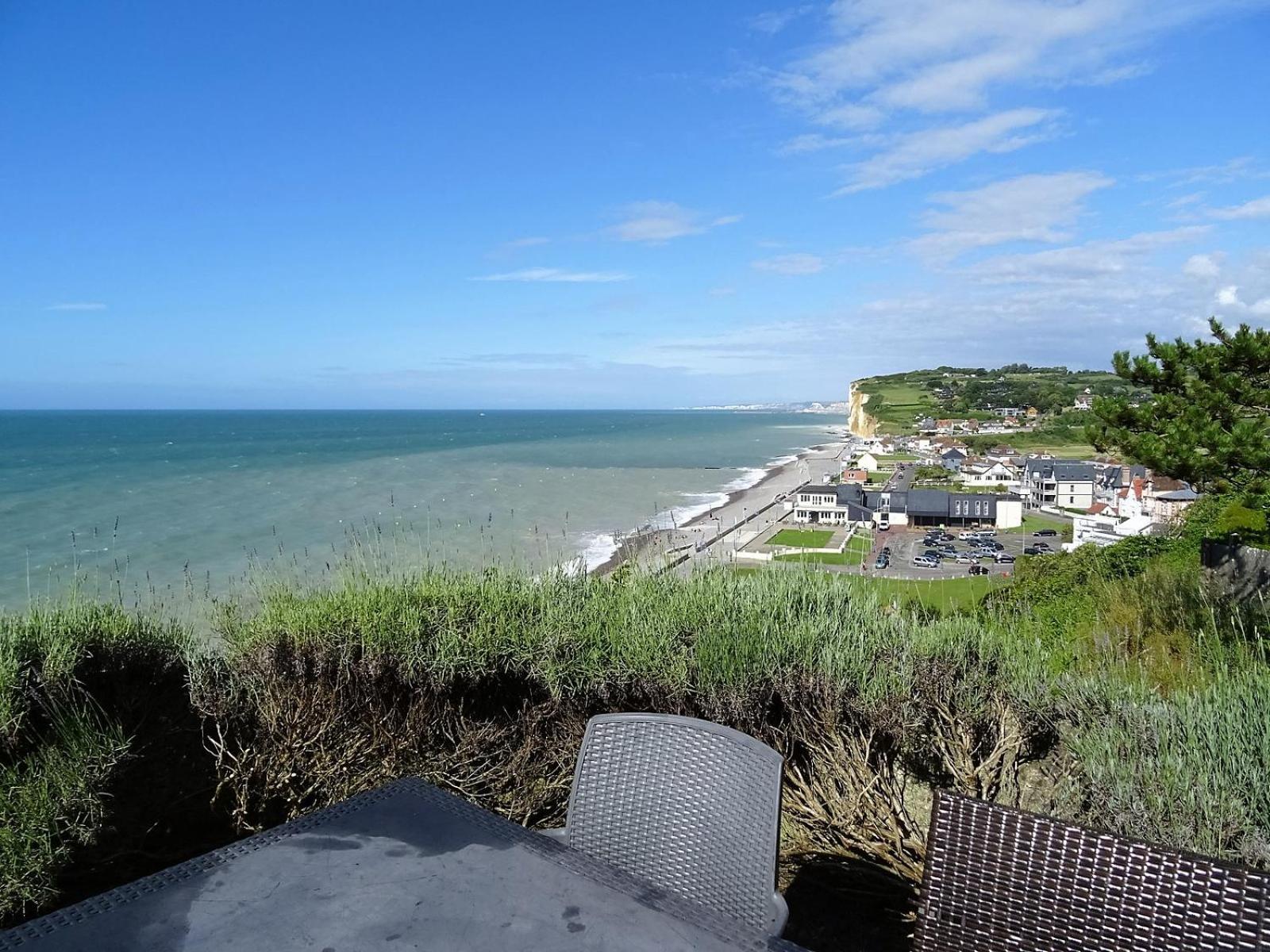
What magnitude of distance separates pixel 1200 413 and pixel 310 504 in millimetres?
34092

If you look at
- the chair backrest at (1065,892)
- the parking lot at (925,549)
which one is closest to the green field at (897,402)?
the parking lot at (925,549)

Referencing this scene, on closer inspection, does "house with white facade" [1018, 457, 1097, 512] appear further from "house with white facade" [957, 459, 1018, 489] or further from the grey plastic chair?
the grey plastic chair

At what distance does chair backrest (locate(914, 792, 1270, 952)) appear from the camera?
1349mm

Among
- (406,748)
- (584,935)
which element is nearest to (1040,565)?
(406,748)

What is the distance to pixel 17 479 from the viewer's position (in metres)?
45.5

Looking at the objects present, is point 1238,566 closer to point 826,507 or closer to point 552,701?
point 552,701

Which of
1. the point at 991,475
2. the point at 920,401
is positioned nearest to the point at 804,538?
the point at 991,475

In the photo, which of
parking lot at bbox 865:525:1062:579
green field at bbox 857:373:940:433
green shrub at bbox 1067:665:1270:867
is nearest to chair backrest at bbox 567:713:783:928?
green shrub at bbox 1067:665:1270:867

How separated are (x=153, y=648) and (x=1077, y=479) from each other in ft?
176

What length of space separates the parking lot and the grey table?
22.4 metres

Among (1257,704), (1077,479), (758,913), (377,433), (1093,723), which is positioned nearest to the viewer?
(758,913)

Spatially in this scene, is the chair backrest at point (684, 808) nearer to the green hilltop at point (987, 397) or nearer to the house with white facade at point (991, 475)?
the house with white facade at point (991, 475)

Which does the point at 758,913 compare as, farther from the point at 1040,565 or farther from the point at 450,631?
the point at 1040,565

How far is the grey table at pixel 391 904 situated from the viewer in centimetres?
127
